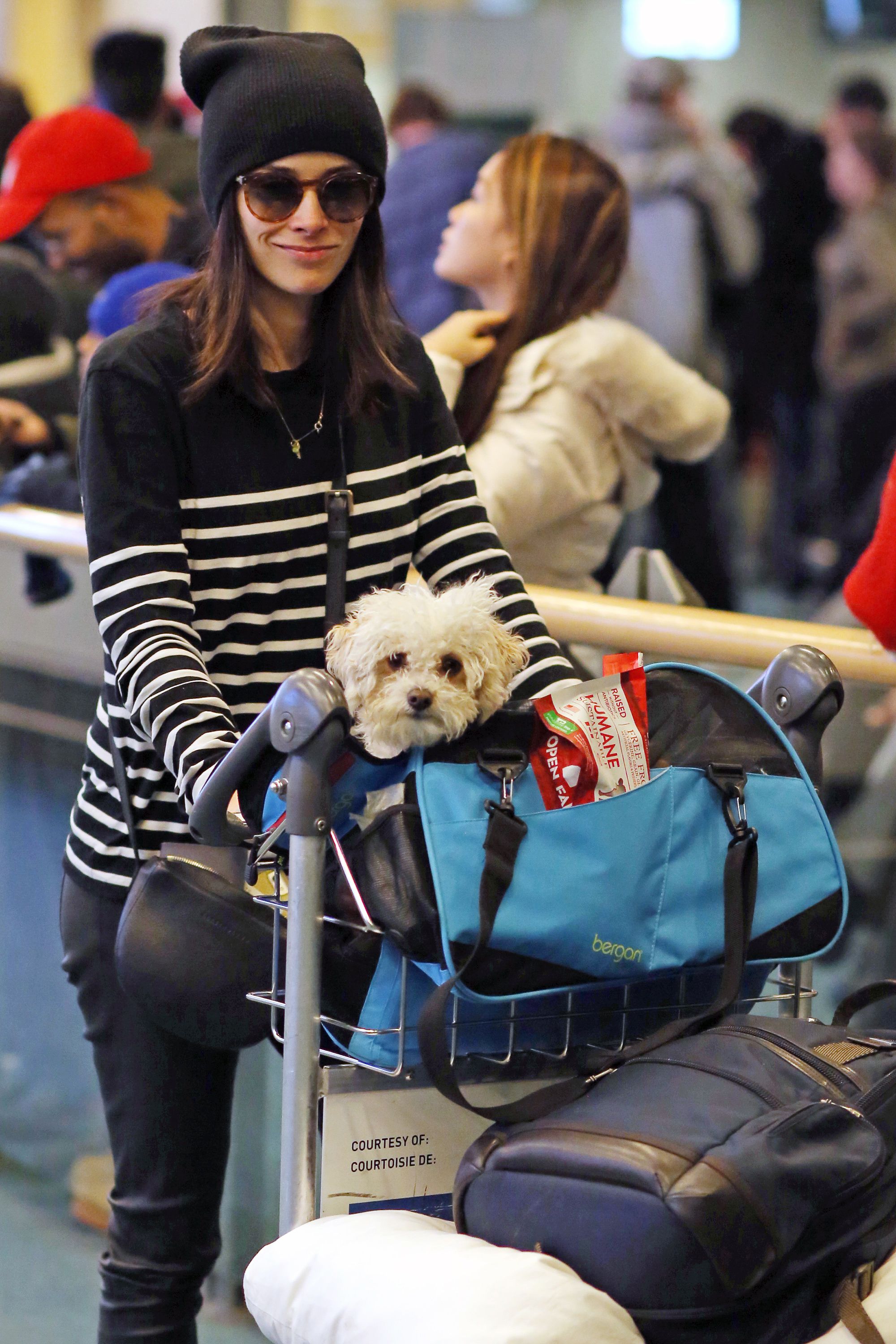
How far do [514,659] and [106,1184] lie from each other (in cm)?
178

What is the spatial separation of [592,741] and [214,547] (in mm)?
440

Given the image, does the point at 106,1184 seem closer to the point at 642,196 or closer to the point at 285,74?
the point at 285,74

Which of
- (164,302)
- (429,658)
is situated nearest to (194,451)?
(164,302)

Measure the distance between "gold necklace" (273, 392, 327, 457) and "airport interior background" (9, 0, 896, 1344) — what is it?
86cm

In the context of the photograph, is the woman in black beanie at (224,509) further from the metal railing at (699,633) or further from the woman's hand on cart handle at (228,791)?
the metal railing at (699,633)

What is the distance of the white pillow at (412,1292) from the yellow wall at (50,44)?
8.57 meters

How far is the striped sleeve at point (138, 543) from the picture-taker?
58.5 inches

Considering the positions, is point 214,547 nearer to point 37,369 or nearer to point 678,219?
point 37,369

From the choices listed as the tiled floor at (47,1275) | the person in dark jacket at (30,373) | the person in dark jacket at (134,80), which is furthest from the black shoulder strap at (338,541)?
the person in dark jacket at (134,80)

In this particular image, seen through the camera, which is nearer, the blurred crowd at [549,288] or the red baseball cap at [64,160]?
the blurred crowd at [549,288]

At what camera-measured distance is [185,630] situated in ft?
5.00

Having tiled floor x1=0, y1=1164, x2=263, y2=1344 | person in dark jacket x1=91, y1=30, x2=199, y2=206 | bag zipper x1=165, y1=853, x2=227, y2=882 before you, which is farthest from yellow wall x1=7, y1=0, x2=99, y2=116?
bag zipper x1=165, y1=853, x2=227, y2=882

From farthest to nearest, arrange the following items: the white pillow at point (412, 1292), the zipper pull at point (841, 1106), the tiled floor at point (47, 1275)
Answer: the tiled floor at point (47, 1275) → the zipper pull at point (841, 1106) → the white pillow at point (412, 1292)

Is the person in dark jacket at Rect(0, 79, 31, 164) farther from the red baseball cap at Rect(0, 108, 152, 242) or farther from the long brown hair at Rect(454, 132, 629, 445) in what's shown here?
the long brown hair at Rect(454, 132, 629, 445)
